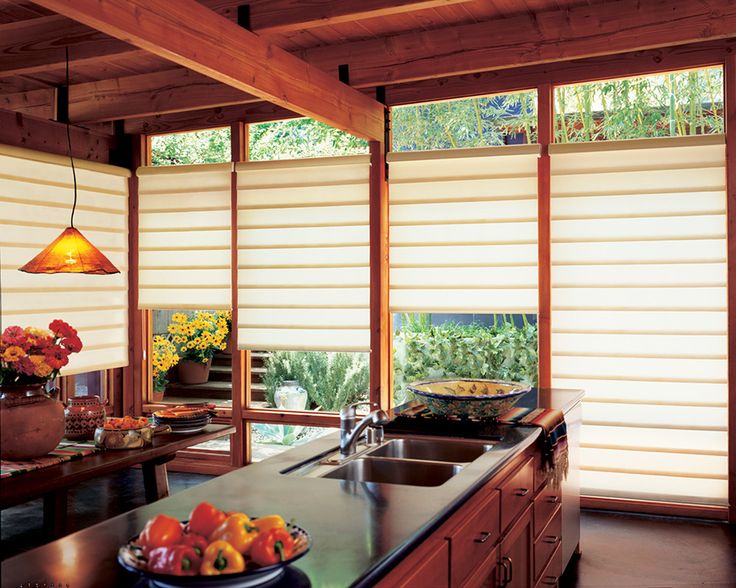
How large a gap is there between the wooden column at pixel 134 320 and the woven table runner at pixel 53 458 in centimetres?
233

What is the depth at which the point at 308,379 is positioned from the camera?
561 cm

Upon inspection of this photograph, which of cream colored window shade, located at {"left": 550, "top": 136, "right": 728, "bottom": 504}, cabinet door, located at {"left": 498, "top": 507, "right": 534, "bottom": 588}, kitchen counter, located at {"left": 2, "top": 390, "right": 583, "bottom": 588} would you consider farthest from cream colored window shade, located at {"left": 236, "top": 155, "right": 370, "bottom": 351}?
kitchen counter, located at {"left": 2, "top": 390, "right": 583, "bottom": 588}

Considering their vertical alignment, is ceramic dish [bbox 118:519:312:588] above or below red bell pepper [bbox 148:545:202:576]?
below

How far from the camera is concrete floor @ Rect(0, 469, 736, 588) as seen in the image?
3.78 meters

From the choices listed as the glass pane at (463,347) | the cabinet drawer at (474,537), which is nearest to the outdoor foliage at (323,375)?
the glass pane at (463,347)

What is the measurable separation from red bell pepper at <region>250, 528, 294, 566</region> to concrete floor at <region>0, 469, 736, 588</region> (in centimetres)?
230

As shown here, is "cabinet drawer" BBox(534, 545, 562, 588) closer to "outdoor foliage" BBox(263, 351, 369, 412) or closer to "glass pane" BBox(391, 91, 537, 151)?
"outdoor foliage" BBox(263, 351, 369, 412)

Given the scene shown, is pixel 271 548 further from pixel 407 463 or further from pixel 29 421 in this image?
pixel 29 421

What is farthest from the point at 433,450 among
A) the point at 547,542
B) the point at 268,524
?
the point at 268,524

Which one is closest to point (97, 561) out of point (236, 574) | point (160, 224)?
point (236, 574)

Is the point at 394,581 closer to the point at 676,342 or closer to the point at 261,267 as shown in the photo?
the point at 676,342

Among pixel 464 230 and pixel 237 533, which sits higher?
pixel 464 230

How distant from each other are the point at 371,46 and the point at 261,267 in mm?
1755

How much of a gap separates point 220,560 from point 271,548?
0.35 ft
